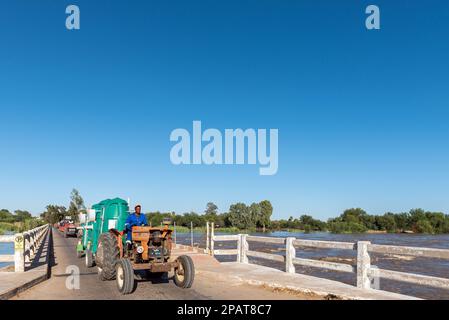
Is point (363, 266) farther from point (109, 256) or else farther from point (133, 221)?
point (109, 256)

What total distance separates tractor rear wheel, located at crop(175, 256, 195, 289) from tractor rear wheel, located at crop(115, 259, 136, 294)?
1.26 meters

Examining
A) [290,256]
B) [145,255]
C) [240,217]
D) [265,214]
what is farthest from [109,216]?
[265,214]

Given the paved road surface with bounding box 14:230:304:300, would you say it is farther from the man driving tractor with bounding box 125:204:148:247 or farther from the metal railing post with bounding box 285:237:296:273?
the metal railing post with bounding box 285:237:296:273

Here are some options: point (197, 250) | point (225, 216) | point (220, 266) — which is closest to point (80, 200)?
point (225, 216)

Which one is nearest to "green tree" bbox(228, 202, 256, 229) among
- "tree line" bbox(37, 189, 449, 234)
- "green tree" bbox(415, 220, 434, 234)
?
"tree line" bbox(37, 189, 449, 234)

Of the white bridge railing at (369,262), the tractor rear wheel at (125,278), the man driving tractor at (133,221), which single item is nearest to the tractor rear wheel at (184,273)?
the tractor rear wheel at (125,278)

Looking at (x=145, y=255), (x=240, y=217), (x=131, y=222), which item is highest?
(x=131, y=222)

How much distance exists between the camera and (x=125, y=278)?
32.7ft

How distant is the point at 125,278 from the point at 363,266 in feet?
17.9

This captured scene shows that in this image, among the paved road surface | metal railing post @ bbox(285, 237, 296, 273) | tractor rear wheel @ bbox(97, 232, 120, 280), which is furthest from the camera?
metal railing post @ bbox(285, 237, 296, 273)

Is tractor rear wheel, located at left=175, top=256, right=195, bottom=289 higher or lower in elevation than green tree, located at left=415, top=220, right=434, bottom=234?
higher

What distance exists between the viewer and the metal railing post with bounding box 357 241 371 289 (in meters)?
10.3

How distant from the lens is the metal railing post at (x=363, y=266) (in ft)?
33.9
